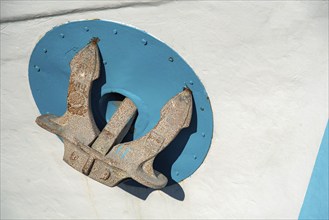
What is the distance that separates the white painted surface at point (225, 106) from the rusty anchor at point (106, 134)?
95 millimetres

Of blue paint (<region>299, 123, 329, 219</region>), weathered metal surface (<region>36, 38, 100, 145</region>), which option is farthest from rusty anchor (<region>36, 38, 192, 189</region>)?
blue paint (<region>299, 123, 329, 219</region>)

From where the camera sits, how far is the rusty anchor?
3.73 ft

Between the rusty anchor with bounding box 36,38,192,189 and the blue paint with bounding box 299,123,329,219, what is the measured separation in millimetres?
348

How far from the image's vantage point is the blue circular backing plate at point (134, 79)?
1133 millimetres

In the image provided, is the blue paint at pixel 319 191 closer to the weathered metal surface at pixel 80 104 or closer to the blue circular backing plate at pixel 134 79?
the blue circular backing plate at pixel 134 79

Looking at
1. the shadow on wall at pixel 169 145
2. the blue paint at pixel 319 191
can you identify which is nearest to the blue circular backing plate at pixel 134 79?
the shadow on wall at pixel 169 145

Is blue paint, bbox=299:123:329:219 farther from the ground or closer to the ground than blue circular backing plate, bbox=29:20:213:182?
closer to the ground

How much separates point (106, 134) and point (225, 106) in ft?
0.97

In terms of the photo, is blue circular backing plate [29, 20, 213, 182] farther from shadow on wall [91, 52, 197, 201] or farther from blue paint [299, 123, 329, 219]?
blue paint [299, 123, 329, 219]

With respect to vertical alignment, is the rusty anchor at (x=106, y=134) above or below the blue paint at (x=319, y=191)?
above

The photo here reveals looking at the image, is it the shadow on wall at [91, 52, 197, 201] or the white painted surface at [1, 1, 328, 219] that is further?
the shadow on wall at [91, 52, 197, 201]

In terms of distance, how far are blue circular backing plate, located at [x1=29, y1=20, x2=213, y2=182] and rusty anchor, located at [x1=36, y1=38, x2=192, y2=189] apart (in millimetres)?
34

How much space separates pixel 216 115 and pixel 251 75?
0.48 ft

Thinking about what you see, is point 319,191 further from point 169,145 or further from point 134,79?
point 134,79
